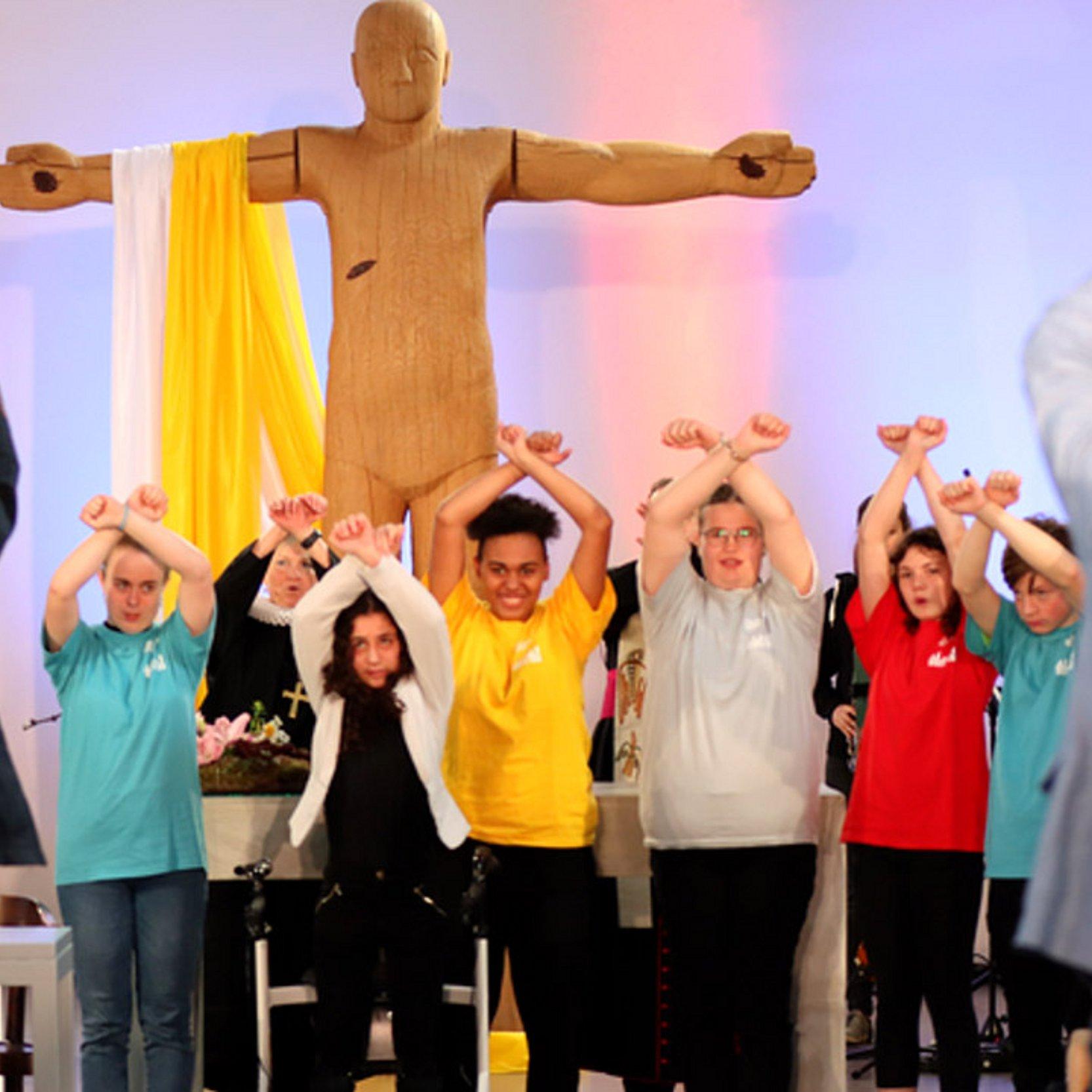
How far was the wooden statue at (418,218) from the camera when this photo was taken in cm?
440

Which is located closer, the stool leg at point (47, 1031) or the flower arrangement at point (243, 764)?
the stool leg at point (47, 1031)

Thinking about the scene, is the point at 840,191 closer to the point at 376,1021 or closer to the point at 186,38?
the point at 186,38

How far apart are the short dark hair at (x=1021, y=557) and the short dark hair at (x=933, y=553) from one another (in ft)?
0.39

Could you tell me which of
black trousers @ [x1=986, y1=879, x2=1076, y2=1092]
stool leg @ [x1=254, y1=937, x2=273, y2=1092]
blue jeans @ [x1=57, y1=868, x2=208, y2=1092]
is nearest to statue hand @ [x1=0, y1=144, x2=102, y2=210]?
blue jeans @ [x1=57, y1=868, x2=208, y2=1092]

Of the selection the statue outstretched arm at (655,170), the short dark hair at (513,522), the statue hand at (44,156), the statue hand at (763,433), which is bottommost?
the short dark hair at (513,522)

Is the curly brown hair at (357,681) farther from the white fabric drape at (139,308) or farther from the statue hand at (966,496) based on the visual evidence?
the white fabric drape at (139,308)

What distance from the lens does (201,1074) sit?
3787 mm

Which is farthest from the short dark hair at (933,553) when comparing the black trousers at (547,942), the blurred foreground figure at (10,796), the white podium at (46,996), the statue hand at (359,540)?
the blurred foreground figure at (10,796)

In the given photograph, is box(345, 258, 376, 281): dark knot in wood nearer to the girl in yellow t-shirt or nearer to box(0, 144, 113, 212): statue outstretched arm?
box(0, 144, 113, 212): statue outstretched arm

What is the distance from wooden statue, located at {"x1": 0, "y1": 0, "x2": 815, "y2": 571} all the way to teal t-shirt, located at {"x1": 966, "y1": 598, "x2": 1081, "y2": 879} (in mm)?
1449

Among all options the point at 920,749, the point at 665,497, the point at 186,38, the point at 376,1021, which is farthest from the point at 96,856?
the point at 186,38

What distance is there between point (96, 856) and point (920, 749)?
1.64m

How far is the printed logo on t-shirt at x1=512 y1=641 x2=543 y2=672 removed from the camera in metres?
3.65

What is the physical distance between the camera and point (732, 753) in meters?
3.53
